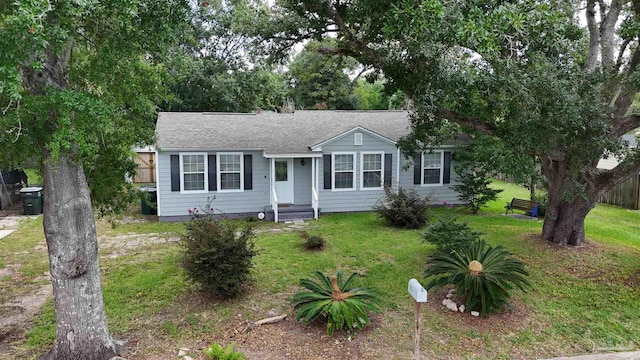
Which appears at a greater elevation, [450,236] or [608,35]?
[608,35]

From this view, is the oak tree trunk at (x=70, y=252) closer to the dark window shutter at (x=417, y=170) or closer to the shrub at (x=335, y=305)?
the shrub at (x=335, y=305)

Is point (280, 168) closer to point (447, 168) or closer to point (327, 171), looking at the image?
point (327, 171)

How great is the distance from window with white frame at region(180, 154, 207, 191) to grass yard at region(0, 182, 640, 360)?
2.96 metres

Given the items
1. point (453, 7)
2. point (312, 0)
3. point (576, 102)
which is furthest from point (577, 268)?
point (312, 0)

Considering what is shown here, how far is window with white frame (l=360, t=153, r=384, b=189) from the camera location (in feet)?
47.6

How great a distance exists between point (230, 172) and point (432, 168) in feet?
24.1

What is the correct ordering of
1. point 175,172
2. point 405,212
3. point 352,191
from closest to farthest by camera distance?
point 405,212
point 175,172
point 352,191

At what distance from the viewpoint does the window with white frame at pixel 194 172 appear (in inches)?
519

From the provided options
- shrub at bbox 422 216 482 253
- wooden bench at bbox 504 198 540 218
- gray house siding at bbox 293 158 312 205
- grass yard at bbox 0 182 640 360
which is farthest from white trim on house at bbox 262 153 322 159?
wooden bench at bbox 504 198 540 218

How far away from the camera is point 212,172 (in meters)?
13.4

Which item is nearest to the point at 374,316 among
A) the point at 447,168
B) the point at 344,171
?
the point at 344,171

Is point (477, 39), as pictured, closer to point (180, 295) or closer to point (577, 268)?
point (577, 268)

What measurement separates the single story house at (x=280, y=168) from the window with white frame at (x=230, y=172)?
0.03 meters

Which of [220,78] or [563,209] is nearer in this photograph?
[563,209]
